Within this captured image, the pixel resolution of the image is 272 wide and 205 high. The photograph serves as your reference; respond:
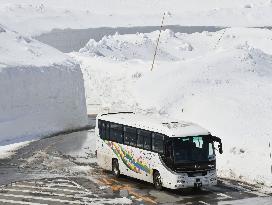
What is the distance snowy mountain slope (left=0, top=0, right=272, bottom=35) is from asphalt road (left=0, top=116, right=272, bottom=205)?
5139 cm

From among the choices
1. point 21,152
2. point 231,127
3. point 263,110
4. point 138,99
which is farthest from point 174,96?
point 21,152

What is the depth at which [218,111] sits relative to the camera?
37250 mm

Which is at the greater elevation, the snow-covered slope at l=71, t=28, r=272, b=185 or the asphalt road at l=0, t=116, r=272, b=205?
the snow-covered slope at l=71, t=28, r=272, b=185

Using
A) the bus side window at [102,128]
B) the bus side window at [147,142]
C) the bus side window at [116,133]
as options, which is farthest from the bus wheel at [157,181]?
the bus side window at [102,128]

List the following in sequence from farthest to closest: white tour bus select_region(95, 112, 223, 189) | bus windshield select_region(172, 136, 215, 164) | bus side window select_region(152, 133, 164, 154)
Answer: bus side window select_region(152, 133, 164, 154) → bus windshield select_region(172, 136, 215, 164) → white tour bus select_region(95, 112, 223, 189)

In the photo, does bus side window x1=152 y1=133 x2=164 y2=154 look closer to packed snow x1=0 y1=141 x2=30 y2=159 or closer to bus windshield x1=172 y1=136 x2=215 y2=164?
bus windshield x1=172 y1=136 x2=215 y2=164

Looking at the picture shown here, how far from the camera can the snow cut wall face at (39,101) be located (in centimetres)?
3688

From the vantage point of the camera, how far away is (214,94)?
1645 inches

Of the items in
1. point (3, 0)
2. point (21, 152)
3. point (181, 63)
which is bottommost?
point (21, 152)

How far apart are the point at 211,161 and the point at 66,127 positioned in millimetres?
18648

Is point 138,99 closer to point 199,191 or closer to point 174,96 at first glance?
point 174,96

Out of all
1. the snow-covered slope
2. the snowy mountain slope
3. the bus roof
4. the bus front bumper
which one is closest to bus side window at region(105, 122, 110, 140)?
the bus roof

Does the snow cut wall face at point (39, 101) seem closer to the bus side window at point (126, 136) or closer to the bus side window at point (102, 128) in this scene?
the bus side window at point (102, 128)

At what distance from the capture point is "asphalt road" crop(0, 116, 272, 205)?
23047mm
